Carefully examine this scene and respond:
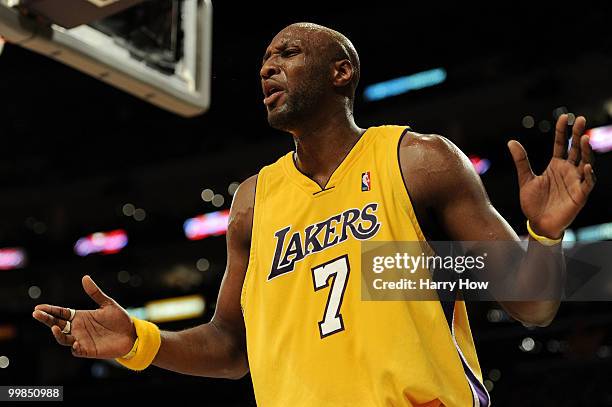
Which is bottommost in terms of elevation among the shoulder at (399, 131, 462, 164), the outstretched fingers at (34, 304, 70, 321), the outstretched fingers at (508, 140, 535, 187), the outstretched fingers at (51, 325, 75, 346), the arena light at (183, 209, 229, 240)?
the outstretched fingers at (51, 325, 75, 346)

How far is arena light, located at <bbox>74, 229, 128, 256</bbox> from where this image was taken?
2203cm

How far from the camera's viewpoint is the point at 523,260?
243cm

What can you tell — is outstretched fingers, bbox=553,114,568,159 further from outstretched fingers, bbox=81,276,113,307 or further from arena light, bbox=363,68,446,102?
arena light, bbox=363,68,446,102

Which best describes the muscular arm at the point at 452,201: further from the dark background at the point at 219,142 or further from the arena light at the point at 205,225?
the arena light at the point at 205,225

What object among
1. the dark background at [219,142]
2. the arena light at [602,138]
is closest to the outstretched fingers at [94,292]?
the dark background at [219,142]

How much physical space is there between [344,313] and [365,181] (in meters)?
0.42

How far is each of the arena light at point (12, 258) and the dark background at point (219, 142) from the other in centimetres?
18

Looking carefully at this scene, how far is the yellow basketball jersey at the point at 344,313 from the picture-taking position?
239cm

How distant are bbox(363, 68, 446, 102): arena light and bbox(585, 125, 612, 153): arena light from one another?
3.12 m

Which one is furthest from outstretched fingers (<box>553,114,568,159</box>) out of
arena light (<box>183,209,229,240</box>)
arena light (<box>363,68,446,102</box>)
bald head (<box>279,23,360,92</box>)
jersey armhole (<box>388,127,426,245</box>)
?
arena light (<box>183,209,229,240</box>)

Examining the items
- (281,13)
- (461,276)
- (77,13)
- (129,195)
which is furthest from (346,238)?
(129,195)

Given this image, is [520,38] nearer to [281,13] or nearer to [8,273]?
[281,13]

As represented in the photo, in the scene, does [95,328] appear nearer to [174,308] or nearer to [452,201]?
[452,201]
